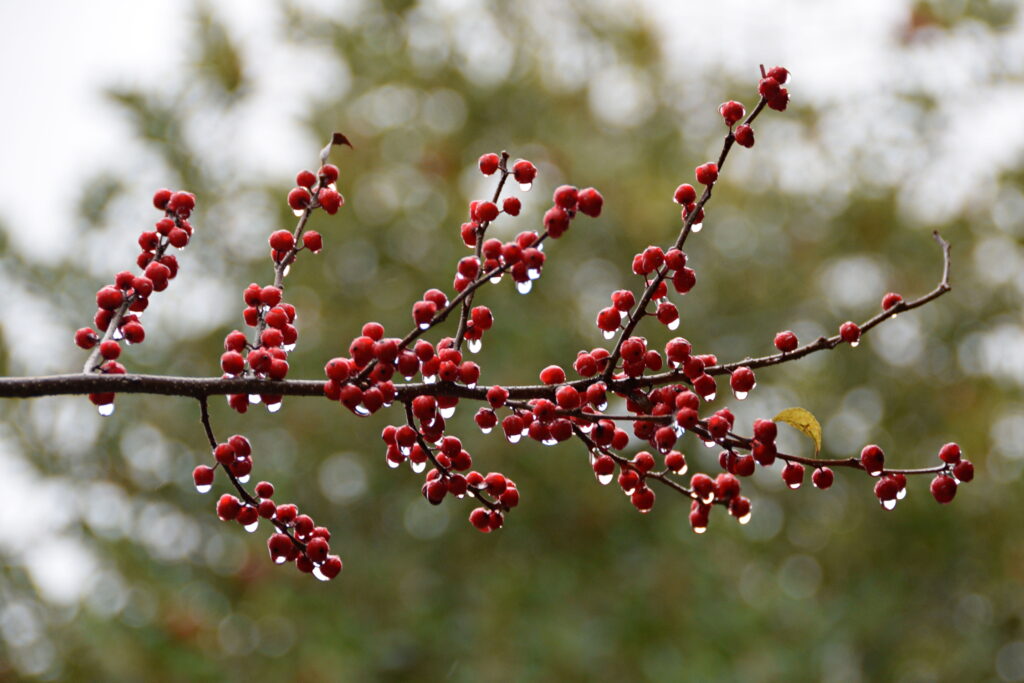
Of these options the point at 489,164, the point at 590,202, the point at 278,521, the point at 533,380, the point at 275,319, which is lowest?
the point at 278,521

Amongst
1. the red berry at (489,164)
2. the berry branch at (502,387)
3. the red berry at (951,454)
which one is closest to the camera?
the berry branch at (502,387)

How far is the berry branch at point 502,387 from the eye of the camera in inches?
47.4

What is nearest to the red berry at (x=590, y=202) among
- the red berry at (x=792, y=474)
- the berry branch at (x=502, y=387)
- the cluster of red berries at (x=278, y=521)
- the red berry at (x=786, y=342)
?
the berry branch at (x=502, y=387)

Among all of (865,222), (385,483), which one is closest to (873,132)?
(865,222)

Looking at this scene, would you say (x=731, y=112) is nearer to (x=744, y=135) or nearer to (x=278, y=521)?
(x=744, y=135)

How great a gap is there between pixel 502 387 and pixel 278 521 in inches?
13.9

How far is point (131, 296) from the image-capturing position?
4.63ft

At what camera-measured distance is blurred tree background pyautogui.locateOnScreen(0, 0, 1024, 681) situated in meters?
4.52

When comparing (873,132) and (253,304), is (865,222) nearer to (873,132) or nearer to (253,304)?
(873,132)

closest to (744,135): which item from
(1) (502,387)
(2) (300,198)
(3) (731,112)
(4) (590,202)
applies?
(3) (731,112)

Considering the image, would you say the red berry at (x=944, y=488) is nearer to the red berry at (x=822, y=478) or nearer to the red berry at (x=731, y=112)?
the red berry at (x=822, y=478)

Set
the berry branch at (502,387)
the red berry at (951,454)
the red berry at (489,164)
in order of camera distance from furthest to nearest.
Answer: the red berry at (489,164)
the red berry at (951,454)
the berry branch at (502,387)

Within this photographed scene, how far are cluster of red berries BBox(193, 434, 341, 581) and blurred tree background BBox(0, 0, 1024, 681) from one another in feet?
9.51

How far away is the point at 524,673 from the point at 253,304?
3146 millimetres
